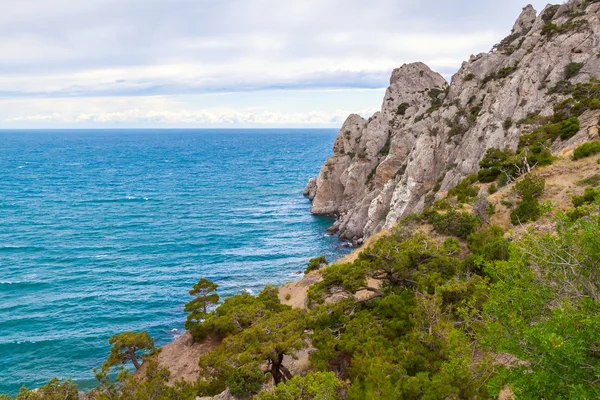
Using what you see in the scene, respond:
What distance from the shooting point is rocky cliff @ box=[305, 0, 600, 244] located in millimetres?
49844

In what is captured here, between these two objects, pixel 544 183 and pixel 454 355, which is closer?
pixel 454 355

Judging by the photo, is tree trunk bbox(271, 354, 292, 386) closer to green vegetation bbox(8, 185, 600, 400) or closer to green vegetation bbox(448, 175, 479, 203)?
green vegetation bbox(8, 185, 600, 400)

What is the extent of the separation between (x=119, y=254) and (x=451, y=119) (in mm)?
51428

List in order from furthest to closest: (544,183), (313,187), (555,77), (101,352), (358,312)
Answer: (313,187)
(555,77)
(101,352)
(544,183)
(358,312)

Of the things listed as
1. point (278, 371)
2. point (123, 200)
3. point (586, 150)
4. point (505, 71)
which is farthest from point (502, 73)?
point (123, 200)

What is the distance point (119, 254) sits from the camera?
192 feet

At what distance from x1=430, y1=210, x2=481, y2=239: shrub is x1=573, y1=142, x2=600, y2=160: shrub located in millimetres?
8620

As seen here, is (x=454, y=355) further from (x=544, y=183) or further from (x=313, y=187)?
(x=313, y=187)

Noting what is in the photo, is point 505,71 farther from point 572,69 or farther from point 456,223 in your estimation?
point 456,223

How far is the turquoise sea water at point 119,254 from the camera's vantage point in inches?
1503

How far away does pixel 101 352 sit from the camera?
119 feet

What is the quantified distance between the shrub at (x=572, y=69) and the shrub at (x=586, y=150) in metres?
25.3

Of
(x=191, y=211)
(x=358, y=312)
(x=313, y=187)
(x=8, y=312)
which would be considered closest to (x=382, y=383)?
(x=358, y=312)

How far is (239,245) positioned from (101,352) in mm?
28987
